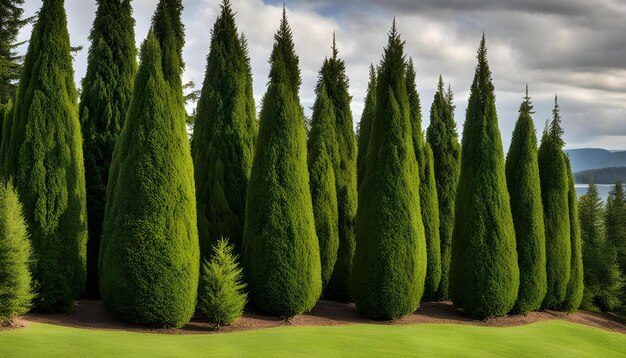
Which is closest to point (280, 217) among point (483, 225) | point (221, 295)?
point (221, 295)

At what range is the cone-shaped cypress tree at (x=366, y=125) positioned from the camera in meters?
23.1

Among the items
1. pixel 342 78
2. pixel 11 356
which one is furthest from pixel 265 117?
pixel 11 356

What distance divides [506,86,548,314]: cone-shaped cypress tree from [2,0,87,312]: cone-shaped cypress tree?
53.8 feet

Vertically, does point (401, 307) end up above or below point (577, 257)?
below

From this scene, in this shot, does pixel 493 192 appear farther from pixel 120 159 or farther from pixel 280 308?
pixel 120 159

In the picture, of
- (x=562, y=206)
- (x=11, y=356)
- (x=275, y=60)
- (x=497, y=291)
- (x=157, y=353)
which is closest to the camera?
(x=11, y=356)

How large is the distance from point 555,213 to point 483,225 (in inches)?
224

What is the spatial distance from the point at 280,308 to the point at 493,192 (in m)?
9.47

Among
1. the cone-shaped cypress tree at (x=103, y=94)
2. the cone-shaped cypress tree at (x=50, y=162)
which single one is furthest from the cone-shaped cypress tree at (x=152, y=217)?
the cone-shaped cypress tree at (x=103, y=94)

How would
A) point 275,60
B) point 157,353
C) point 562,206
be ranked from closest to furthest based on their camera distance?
point 157,353, point 275,60, point 562,206

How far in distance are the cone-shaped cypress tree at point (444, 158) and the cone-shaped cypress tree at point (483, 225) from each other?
11.1ft

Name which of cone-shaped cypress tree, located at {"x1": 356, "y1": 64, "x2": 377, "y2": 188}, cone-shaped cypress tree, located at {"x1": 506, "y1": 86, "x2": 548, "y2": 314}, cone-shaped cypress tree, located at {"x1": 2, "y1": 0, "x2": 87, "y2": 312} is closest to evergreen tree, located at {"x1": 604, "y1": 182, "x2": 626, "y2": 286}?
cone-shaped cypress tree, located at {"x1": 506, "y1": 86, "x2": 548, "y2": 314}

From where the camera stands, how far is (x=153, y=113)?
15.4 m

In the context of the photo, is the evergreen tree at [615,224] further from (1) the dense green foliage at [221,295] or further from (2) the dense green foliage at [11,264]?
(2) the dense green foliage at [11,264]
